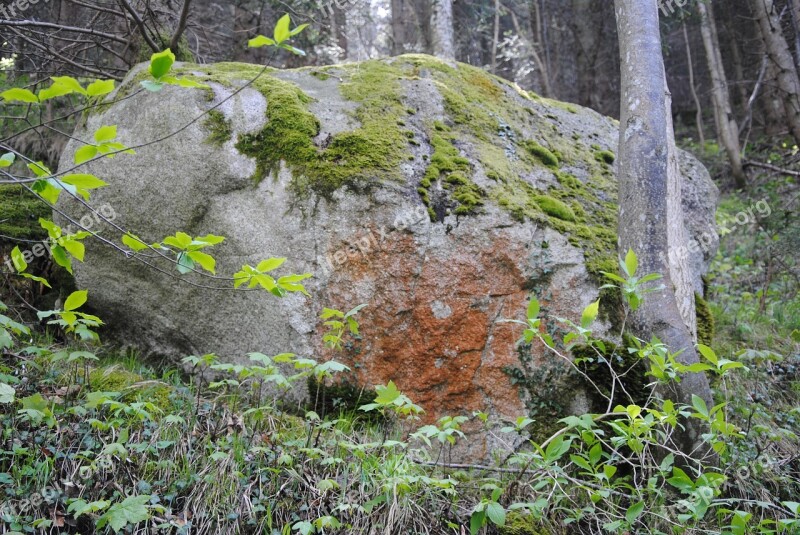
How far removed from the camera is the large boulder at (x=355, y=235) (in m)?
3.82

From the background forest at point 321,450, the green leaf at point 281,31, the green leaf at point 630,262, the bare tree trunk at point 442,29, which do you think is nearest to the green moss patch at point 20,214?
the background forest at point 321,450

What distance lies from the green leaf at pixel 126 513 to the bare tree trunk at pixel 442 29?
25.1 ft

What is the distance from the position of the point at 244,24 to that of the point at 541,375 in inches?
324

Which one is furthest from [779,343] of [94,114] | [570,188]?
[94,114]

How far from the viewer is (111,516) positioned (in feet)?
8.48

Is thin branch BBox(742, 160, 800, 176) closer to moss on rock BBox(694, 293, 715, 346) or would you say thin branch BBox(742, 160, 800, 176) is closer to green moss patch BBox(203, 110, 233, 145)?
moss on rock BBox(694, 293, 715, 346)

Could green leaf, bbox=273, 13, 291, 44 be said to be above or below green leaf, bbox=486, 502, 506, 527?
above

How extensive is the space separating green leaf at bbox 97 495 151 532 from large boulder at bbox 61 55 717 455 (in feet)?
4.34

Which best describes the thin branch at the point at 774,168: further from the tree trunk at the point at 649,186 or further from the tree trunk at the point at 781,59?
the tree trunk at the point at 649,186

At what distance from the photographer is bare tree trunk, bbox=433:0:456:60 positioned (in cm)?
881

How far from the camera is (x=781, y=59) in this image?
8.58m

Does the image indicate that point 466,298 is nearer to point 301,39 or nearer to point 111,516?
point 111,516

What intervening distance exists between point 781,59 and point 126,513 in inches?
392

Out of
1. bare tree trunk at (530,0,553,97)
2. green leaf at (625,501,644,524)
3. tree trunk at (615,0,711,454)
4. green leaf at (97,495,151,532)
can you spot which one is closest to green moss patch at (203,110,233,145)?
green leaf at (97,495,151,532)
